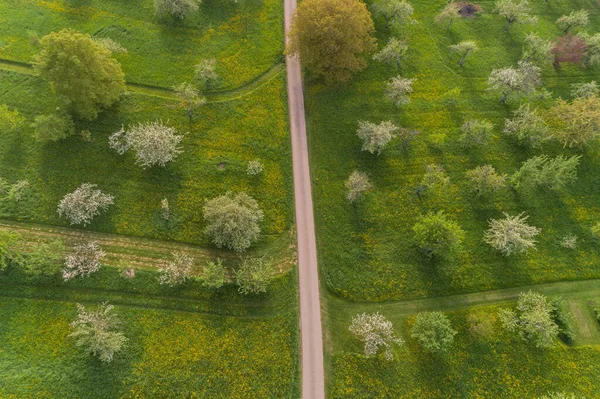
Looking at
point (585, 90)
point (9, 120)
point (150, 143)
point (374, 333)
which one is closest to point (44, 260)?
point (150, 143)

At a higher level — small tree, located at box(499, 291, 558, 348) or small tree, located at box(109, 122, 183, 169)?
small tree, located at box(109, 122, 183, 169)

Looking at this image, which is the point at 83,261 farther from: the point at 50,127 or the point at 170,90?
the point at 170,90

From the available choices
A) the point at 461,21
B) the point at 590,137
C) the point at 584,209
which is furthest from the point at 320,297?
the point at 461,21

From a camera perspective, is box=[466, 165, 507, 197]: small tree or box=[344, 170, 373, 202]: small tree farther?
box=[466, 165, 507, 197]: small tree

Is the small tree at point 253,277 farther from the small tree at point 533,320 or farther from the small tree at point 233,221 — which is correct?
the small tree at point 533,320

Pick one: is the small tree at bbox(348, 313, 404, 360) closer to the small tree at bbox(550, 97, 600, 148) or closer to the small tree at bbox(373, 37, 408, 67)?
the small tree at bbox(550, 97, 600, 148)

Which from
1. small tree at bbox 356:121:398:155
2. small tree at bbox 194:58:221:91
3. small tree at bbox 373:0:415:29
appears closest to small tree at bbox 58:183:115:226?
small tree at bbox 194:58:221:91

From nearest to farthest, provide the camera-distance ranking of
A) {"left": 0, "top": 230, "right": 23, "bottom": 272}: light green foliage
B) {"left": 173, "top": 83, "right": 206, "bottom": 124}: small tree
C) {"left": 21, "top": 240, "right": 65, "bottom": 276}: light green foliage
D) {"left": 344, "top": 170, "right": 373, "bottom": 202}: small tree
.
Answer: {"left": 0, "top": 230, "right": 23, "bottom": 272}: light green foliage → {"left": 21, "top": 240, "right": 65, "bottom": 276}: light green foliage → {"left": 344, "top": 170, "right": 373, "bottom": 202}: small tree → {"left": 173, "top": 83, "right": 206, "bottom": 124}: small tree
